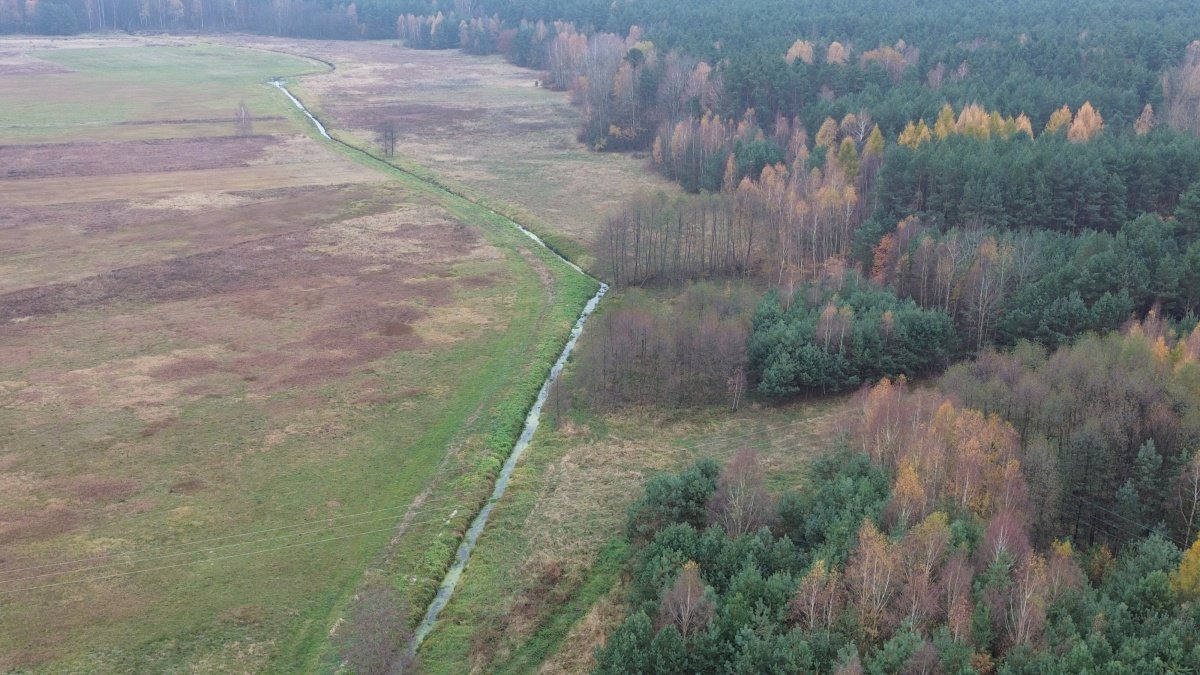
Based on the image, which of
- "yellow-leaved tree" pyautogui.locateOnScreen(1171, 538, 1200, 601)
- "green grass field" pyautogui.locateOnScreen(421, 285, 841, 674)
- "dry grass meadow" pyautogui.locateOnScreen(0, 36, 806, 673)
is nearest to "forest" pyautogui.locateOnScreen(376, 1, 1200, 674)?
"yellow-leaved tree" pyautogui.locateOnScreen(1171, 538, 1200, 601)

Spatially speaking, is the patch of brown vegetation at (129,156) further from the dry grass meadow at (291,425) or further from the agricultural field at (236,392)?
the dry grass meadow at (291,425)

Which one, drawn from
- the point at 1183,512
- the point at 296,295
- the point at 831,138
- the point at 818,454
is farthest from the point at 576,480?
the point at 831,138

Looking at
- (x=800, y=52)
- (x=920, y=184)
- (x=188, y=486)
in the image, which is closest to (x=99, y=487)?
(x=188, y=486)

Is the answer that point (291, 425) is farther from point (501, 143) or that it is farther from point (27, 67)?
point (27, 67)

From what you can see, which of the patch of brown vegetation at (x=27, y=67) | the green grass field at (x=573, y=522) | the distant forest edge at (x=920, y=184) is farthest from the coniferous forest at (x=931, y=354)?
the patch of brown vegetation at (x=27, y=67)

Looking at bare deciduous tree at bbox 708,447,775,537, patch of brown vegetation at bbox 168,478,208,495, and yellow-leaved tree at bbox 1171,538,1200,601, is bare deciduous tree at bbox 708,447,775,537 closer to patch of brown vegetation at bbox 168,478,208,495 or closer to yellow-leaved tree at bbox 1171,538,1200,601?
yellow-leaved tree at bbox 1171,538,1200,601

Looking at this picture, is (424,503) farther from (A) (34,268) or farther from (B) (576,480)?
(A) (34,268)

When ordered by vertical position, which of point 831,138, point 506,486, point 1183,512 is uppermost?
point 831,138
